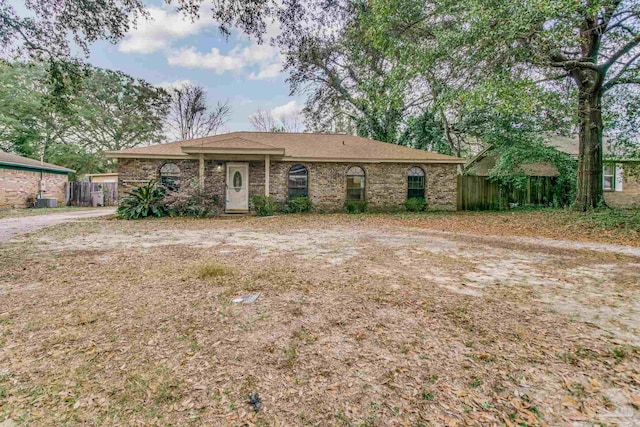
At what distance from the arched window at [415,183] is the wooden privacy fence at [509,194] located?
2578 mm

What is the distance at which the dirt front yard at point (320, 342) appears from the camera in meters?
1.68

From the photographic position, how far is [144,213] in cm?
1067

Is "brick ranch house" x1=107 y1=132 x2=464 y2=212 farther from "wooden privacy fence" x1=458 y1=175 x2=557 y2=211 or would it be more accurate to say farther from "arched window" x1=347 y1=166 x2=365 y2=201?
"wooden privacy fence" x1=458 y1=175 x2=557 y2=211

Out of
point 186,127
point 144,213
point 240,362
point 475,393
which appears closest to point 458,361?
point 475,393

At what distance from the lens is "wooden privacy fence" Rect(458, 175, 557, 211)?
46.2 feet

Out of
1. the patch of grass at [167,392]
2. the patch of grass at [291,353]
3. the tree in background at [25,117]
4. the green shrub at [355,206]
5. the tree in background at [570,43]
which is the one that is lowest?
the patch of grass at [167,392]

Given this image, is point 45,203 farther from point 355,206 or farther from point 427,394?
point 427,394

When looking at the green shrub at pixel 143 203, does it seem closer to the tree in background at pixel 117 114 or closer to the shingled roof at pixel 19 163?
the shingled roof at pixel 19 163

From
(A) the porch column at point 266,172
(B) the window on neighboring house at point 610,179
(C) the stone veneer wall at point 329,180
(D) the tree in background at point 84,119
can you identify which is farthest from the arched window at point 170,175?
(B) the window on neighboring house at point 610,179

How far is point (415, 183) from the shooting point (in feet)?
44.2

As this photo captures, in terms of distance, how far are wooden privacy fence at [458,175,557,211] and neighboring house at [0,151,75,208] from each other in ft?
72.6

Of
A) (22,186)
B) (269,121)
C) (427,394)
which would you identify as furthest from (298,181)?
(269,121)

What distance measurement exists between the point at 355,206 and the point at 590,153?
8279 mm

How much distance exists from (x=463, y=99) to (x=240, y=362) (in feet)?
27.2
